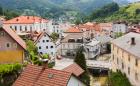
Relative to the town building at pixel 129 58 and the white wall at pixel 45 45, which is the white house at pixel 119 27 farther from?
the town building at pixel 129 58

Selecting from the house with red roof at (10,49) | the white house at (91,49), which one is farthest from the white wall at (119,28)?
the house with red roof at (10,49)

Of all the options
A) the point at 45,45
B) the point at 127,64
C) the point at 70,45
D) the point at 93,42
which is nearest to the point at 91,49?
the point at 93,42

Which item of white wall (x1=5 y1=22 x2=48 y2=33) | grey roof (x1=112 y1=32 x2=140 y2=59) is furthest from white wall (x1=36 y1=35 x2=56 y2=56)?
white wall (x1=5 y1=22 x2=48 y2=33)

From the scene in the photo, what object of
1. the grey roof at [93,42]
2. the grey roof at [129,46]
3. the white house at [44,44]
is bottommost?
the grey roof at [93,42]

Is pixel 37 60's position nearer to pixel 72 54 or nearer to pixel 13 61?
pixel 13 61

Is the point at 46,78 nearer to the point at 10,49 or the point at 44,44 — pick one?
the point at 10,49

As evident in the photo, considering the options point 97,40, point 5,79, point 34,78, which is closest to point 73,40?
point 97,40

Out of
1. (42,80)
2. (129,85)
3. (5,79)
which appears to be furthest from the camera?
(129,85)
